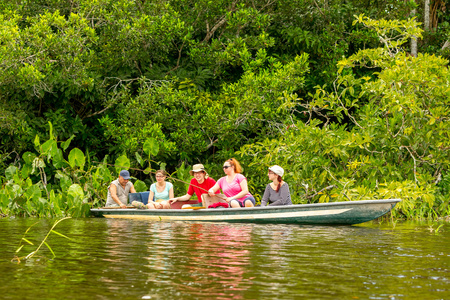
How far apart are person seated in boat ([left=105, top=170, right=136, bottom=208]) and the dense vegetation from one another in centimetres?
78

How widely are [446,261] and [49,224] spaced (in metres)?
7.24

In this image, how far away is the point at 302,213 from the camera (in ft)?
35.7

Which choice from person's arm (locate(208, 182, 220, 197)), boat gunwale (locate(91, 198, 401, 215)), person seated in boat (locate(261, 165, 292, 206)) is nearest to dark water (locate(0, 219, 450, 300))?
boat gunwale (locate(91, 198, 401, 215))

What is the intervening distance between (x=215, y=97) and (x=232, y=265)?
10.8 m

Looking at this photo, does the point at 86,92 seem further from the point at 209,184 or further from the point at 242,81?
the point at 209,184

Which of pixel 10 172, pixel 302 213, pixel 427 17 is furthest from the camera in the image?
pixel 427 17

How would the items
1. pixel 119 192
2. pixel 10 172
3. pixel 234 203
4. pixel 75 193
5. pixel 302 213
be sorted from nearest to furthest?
pixel 302 213 < pixel 234 203 < pixel 119 192 < pixel 75 193 < pixel 10 172

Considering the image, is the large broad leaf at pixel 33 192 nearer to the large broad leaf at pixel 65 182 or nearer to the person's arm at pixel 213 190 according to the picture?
the large broad leaf at pixel 65 182

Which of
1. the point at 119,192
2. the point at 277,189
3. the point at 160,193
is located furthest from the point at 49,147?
the point at 277,189

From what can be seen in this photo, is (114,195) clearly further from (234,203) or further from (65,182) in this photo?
(234,203)

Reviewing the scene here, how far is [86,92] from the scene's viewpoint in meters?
16.2

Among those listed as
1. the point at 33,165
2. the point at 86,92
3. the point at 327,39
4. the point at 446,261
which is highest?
the point at 327,39

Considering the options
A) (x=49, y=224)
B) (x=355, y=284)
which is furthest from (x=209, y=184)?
(x=355, y=284)

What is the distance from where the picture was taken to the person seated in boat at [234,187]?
11.7 meters
